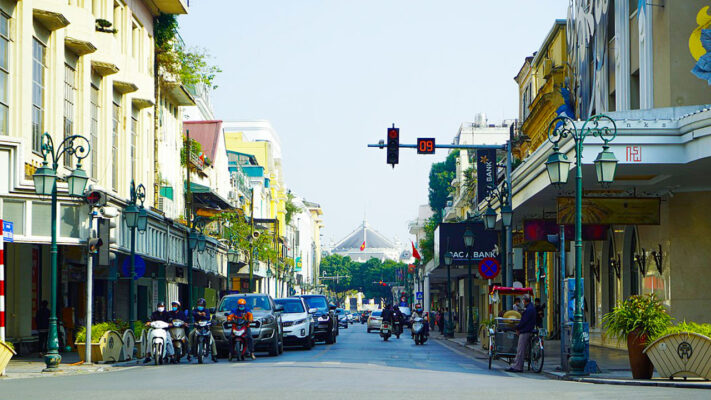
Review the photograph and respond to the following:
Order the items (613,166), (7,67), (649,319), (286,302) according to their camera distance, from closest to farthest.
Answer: (649,319) → (613,166) → (7,67) → (286,302)

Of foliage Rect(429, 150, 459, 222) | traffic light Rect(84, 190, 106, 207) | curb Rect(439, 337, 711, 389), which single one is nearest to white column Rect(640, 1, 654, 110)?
curb Rect(439, 337, 711, 389)

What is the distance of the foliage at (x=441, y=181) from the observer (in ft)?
402

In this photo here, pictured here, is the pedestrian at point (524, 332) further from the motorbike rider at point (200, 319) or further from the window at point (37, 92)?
the window at point (37, 92)

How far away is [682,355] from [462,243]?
36.1 m

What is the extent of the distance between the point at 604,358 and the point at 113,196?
1635 cm

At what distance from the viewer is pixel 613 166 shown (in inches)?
858

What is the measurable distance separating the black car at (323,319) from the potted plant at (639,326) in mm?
21679

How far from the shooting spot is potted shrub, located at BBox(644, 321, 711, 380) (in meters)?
18.4

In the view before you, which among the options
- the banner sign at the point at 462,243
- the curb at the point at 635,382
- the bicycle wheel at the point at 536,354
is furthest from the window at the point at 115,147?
the curb at the point at 635,382

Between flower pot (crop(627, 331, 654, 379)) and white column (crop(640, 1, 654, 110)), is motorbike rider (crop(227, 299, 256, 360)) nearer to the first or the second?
flower pot (crop(627, 331, 654, 379))

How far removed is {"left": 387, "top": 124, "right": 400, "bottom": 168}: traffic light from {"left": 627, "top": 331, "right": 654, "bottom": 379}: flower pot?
39.4 ft

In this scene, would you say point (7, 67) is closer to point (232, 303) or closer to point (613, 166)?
point (232, 303)

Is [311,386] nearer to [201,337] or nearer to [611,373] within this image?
[611,373]

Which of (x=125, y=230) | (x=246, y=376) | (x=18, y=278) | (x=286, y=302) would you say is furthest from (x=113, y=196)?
(x=246, y=376)
